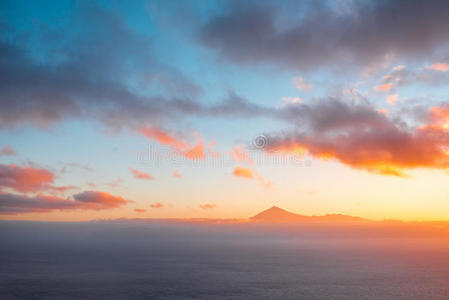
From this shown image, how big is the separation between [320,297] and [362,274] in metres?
48.7

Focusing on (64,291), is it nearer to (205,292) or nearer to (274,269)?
(205,292)

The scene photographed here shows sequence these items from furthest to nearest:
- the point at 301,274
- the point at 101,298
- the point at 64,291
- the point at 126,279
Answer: the point at 301,274 < the point at 126,279 < the point at 64,291 < the point at 101,298

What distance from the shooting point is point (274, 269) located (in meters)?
130

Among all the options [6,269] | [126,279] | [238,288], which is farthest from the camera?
[6,269]

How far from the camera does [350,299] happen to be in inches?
3036

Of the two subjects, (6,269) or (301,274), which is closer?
(301,274)

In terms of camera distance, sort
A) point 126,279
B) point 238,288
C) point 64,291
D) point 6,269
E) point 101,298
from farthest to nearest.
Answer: point 6,269 → point 126,279 → point 238,288 → point 64,291 → point 101,298

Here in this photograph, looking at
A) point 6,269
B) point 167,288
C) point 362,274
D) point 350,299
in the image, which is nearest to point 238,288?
point 167,288

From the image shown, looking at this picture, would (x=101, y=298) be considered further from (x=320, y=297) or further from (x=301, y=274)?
(x=301, y=274)

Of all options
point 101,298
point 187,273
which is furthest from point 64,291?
point 187,273

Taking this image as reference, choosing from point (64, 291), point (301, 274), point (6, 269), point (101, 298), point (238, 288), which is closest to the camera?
point (101, 298)

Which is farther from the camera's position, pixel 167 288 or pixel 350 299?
pixel 167 288

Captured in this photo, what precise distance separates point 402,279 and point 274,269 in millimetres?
46218

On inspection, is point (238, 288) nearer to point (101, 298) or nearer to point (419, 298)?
point (101, 298)
